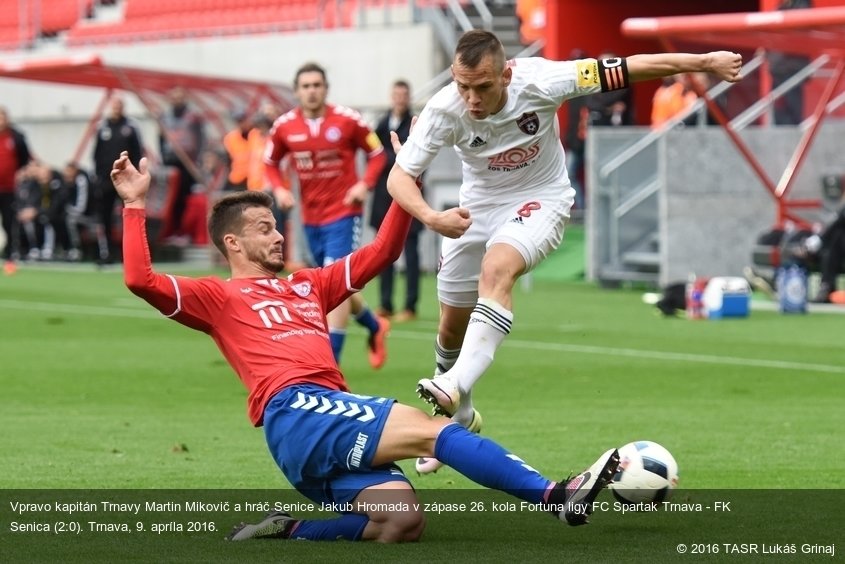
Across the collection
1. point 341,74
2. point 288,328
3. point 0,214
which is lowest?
point 0,214

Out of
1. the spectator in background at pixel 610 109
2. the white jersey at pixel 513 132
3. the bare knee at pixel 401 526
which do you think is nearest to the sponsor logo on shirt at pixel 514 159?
the white jersey at pixel 513 132

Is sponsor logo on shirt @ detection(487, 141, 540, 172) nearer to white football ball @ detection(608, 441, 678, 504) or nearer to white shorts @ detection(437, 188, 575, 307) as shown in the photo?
white shorts @ detection(437, 188, 575, 307)

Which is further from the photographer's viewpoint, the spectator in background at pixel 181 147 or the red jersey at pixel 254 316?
the spectator in background at pixel 181 147

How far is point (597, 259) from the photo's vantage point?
21.9 metres

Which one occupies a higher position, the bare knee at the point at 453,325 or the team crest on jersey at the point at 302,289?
the team crest on jersey at the point at 302,289

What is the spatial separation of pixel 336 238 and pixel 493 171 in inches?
164

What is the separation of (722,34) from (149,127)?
1569cm

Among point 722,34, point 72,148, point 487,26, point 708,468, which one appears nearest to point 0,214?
point 72,148

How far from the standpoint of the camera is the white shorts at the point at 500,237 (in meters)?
7.62

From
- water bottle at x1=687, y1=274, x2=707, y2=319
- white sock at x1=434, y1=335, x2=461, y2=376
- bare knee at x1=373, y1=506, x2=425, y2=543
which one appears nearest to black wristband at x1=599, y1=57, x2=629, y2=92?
white sock at x1=434, y1=335, x2=461, y2=376

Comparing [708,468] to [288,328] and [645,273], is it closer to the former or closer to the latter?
[288,328]

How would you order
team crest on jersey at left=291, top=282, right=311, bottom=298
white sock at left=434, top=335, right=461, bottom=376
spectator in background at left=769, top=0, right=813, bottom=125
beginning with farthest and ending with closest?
spectator in background at left=769, top=0, right=813, bottom=125, white sock at left=434, top=335, right=461, bottom=376, team crest on jersey at left=291, top=282, right=311, bottom=298

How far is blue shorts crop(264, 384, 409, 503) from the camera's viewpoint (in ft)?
19.5

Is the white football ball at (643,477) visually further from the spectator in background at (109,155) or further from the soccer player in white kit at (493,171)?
the spectator in background at (109,155)
